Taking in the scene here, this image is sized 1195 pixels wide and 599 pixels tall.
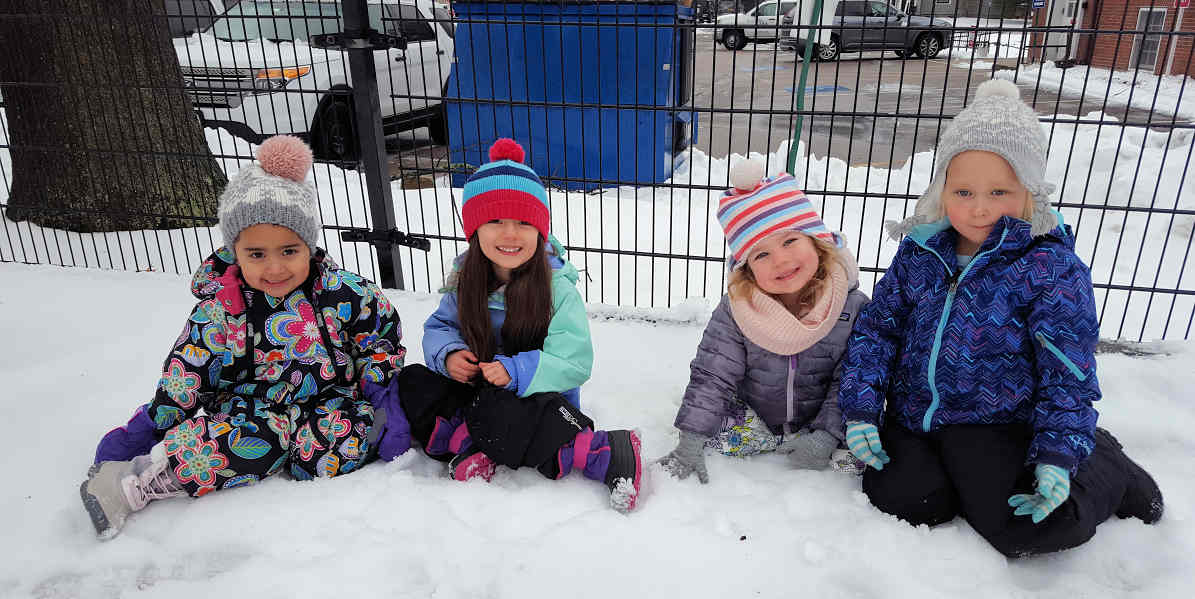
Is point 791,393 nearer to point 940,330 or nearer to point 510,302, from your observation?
point 940,330

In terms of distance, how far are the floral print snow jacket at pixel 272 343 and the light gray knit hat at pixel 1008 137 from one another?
1.66 meters

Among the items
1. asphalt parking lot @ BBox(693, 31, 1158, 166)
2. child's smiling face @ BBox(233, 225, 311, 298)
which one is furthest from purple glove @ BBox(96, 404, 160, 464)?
asphalt parking lot @ BBox(693, 31, 1158, 166)

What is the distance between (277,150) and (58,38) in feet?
9.94

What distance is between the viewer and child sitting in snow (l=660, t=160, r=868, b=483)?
197 cm

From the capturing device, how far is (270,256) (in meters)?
2.00

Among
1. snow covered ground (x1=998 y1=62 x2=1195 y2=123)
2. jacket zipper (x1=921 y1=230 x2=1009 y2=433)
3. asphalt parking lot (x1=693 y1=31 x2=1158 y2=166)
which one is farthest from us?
snow covered ground (x1=998 y1=62 x2=1195 y2=123)

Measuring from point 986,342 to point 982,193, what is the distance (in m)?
0.38

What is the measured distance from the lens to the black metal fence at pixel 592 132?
10.0ft

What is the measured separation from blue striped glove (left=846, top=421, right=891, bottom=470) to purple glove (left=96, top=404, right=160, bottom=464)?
6.47 ft

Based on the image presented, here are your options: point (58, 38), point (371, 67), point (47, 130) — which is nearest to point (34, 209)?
point (47, 130)

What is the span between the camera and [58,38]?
398cm

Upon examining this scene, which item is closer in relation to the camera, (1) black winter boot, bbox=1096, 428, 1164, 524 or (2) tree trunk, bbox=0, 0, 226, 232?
(1) black winter boot, bbox=1096, 428, 1164, 524

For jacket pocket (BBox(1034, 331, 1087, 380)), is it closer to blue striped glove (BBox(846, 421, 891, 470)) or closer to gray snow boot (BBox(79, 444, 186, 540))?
blue striped glove (BBox(846, 421, 891, 470))

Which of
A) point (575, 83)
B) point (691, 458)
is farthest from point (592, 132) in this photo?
point (691, 458)
